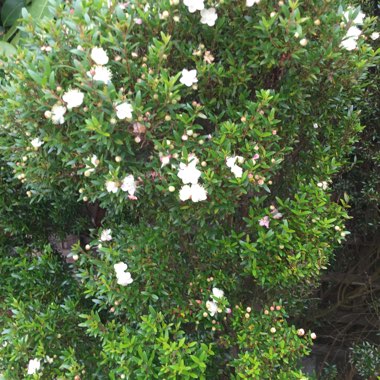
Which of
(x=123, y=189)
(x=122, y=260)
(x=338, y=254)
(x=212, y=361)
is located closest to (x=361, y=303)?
(x=338, y=254)

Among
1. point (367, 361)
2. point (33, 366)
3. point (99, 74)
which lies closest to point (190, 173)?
point (99, 74)

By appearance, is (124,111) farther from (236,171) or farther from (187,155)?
(236,171)

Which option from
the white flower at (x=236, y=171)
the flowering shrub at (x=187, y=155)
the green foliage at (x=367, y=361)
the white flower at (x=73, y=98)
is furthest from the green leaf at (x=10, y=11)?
the green foliage at (x=367, y=361)

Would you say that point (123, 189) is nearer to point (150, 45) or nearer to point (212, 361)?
point (150, 45)

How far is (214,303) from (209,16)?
3.26 feet

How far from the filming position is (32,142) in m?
1.54

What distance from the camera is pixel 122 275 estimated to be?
62.9 inches

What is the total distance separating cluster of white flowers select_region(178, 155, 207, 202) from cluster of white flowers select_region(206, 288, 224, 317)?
44 centimetres

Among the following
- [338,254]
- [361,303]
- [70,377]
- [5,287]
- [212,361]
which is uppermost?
[5,287]

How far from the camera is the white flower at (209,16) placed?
4.59ft

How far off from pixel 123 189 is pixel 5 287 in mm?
1023

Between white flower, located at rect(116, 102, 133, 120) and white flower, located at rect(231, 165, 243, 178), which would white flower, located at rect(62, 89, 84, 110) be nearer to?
white flower, located at rect(116, 102, 133, 120)

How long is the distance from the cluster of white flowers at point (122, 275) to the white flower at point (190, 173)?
0.44 m

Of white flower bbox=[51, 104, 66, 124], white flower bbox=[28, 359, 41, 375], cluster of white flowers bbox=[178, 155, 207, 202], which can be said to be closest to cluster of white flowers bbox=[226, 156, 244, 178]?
cluster of white flowers bbox=[178, 155, 207, 202]
